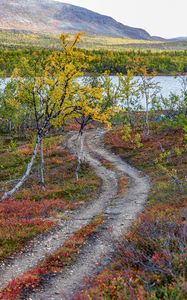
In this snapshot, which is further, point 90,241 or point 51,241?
point 51,241

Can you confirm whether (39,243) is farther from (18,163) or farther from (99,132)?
(99,132)

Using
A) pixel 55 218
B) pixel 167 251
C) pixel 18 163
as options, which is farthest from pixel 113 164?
pixel 167 251

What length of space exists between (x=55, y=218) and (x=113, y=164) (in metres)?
20.2

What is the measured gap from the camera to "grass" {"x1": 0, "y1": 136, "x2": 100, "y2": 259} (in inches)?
813

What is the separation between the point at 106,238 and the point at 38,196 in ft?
38.9

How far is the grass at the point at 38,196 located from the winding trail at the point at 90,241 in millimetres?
808

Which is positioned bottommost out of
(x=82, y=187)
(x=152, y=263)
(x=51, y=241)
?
(x=82, y=187)

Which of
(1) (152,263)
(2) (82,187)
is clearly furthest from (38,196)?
(1) (152,263)

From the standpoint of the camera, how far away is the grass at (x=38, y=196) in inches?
813

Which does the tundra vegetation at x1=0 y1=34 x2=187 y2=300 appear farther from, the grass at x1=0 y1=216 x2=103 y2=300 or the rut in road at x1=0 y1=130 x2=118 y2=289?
the rut in road at x1=0 y1=130 x2=118 y2=289

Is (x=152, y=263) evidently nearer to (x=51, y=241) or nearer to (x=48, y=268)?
(x=48, y=268)

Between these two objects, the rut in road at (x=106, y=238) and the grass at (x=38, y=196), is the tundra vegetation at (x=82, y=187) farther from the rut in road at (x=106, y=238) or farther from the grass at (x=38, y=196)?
the rut in road at (x=106, y=238)

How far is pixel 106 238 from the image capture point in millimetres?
19938

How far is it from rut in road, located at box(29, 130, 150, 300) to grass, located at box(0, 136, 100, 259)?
2348mm
